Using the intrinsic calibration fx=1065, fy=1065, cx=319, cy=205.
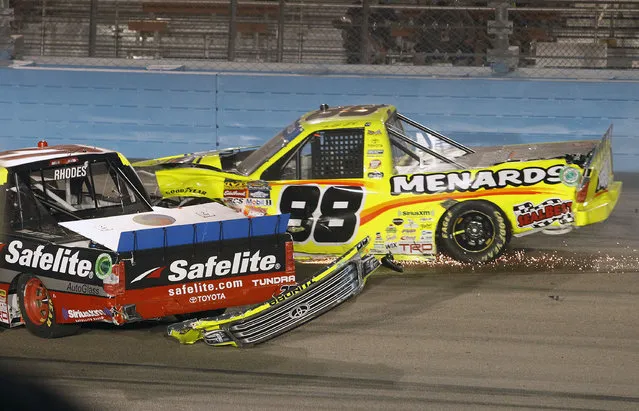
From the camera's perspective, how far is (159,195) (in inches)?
Answer: 399

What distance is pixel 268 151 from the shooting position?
10.1 m

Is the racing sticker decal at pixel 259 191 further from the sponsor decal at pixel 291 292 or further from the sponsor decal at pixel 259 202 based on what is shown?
the sponsor decal at pixel 291 292

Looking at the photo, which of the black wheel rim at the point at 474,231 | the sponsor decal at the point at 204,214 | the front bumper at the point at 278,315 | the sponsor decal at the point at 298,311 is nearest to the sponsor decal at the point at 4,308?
the front bumper at the point at 278,315

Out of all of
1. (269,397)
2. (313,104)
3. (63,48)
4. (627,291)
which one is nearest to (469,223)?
(627,291)

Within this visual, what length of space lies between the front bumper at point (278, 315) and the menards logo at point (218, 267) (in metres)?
0.28

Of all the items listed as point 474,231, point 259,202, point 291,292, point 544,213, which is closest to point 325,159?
point 259,202

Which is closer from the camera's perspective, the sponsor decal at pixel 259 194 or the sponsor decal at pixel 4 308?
the sponsor decal at pixel 4 308

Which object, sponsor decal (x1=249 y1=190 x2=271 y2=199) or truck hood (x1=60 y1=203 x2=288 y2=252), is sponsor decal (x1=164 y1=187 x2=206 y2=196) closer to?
sponsor decal (x1=249 y1=190 x2=271 y2=199)

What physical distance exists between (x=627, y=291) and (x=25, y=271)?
500cm

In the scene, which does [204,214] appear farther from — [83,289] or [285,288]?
[83,289]

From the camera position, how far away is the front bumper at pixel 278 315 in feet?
24.4

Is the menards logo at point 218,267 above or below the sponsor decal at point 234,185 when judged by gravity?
below

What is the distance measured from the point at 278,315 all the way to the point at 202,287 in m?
0.57

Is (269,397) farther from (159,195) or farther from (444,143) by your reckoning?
(444,143)
